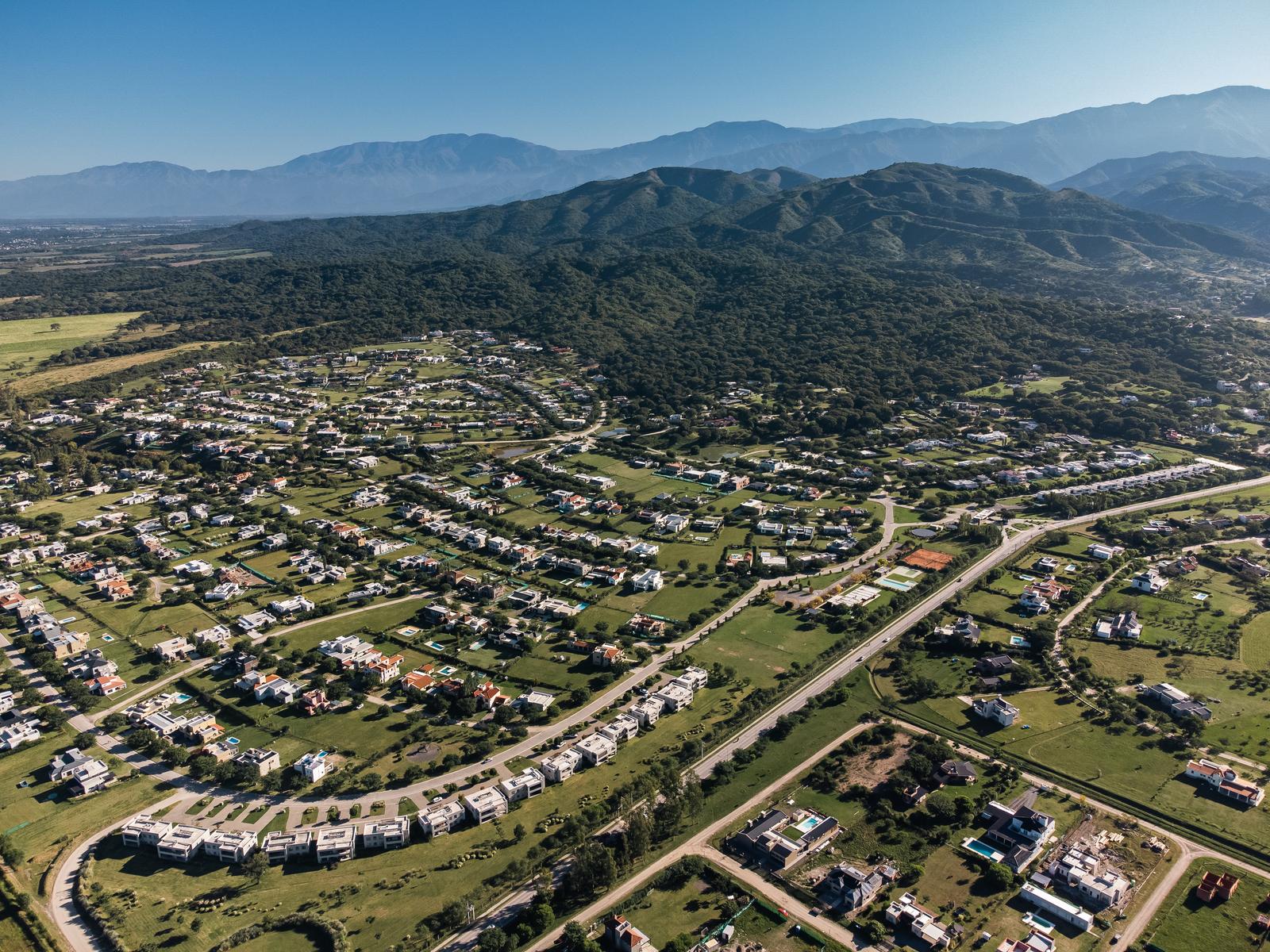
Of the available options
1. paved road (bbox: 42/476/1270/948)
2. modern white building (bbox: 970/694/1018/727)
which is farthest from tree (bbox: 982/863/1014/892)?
modern white building (bbox: 970/694/1018/727)

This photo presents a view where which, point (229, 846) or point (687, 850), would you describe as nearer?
point (229, 846)

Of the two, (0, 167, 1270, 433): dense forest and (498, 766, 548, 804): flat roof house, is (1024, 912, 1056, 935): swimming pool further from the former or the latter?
(0, 167, 1270, 433): dense forest

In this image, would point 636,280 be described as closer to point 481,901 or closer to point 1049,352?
point 1049,352

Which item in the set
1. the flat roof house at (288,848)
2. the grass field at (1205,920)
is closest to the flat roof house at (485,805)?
the flat roof house at (288,848)

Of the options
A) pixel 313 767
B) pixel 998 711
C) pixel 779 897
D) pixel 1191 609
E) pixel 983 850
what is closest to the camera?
pixel 779 897

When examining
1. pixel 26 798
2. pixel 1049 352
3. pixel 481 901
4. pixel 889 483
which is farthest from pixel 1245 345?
pixel 26 798

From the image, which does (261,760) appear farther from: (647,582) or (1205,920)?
(1205,920)

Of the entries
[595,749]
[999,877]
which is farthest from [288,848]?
[999,877]
